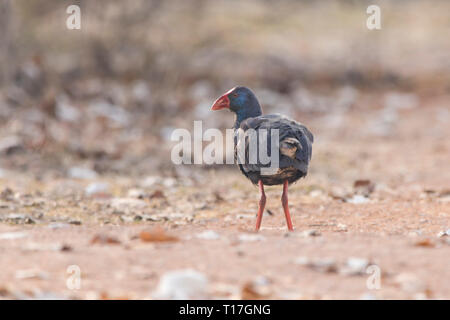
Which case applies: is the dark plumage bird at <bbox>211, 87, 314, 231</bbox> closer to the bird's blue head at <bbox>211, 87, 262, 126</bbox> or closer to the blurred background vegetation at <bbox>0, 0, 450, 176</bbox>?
the bird's blue head at <bbox>211, 87, 262, 126</bbox>

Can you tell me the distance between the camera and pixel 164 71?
1312cm

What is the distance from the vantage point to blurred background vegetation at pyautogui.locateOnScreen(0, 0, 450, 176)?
10117mm

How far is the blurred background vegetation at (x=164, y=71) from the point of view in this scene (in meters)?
10.1

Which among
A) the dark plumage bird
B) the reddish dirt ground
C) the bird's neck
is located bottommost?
the reddish dirt ground

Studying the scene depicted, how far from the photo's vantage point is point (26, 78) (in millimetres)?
11617

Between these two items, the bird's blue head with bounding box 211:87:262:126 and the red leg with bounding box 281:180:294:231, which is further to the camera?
the bird's blue head with bounding box 211:87:262:126

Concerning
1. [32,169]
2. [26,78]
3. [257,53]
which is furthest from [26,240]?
[257,53]

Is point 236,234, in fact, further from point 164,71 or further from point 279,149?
point 164,71

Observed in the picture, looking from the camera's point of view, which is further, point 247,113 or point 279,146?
point 247,113

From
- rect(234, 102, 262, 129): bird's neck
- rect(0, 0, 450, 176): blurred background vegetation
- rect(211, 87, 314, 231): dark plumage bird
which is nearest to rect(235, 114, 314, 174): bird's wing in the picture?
rect(211, 87, 314, 231): dark plumage bird

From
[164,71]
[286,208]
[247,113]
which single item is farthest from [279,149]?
[164,71]

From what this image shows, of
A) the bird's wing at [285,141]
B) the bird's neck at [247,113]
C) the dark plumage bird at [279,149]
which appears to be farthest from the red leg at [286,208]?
the bird's neck at [247,113]
